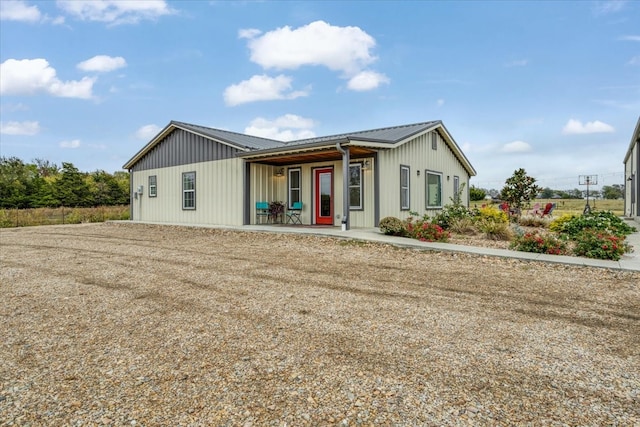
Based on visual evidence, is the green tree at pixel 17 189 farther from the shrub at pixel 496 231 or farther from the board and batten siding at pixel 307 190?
the shrub at pixel 496 231

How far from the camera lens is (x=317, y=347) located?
2740mm

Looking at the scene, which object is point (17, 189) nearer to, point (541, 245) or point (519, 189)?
point (519, 189)

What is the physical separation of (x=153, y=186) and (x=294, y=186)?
253 inches

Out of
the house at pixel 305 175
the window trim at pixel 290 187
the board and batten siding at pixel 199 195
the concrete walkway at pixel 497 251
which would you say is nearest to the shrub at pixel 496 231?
the concrete walkway at pixel 497 251

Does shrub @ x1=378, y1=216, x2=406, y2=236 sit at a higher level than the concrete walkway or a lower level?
higher

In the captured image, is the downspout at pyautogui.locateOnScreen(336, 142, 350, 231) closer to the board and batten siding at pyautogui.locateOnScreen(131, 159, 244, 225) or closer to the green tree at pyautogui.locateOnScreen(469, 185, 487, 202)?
the board and batten siding at pyautogui.locateOnScreen(131, 159, 244, 225)

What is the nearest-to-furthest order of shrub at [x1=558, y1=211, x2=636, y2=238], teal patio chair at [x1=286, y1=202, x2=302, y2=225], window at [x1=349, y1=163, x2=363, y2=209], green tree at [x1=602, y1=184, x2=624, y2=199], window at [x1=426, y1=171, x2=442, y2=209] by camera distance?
1. shrub at [x1=558, y1=211, x2=636, y2=238]
2. window at [x1=349, y1=163, x2=363, y2=209]
3. teal patio chair at [x1=286, y1=202, x2=302, y2=225]
4. window at [x1=426, y1=171, x2=442, y2=209]
5. green tree at [x1=602, y1=184, x2=624, y2=199]

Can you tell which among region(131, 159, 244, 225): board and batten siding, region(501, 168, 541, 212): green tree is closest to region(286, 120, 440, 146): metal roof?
region(131, 159, 244, 225): board and batten siding

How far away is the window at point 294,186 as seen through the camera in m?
12.4

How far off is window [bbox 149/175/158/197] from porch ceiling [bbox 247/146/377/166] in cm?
547

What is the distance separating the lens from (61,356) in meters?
2.61

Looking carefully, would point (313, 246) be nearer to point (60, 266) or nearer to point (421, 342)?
point (60, 266)

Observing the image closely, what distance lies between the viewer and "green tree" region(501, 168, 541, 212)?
44.1 feet

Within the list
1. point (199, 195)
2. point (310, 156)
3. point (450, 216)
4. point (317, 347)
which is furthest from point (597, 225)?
point (199, 195)
